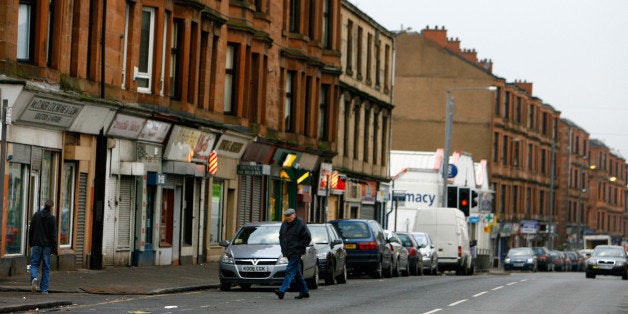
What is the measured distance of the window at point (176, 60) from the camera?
38562 mm

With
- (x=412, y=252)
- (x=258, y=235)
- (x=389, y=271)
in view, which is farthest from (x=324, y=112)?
(x=258, y=235)

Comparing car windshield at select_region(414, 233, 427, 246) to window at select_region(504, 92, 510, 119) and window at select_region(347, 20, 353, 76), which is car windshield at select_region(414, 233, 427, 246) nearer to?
window at select_region(347, 20, 353, 76)

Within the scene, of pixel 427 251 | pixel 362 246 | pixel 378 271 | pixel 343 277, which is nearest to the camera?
pixel 343 277

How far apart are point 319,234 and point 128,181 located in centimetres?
600

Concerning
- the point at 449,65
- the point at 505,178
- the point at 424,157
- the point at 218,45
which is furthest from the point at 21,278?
the point at 505,178

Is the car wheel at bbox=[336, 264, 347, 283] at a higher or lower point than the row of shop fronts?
lower

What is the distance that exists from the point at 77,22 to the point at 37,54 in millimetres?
2768

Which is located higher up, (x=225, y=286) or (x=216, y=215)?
(x=216, y=215)

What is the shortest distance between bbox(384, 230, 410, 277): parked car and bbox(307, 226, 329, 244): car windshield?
8124mm

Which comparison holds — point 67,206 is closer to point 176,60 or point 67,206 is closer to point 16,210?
point 16,210

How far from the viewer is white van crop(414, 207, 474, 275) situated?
2088 inches

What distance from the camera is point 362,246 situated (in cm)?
3912

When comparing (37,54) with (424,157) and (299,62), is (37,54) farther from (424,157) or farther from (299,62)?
(424,157)

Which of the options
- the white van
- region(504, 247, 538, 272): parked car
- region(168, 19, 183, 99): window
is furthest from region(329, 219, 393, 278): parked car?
region(504, 247, 538, 272): parked car
